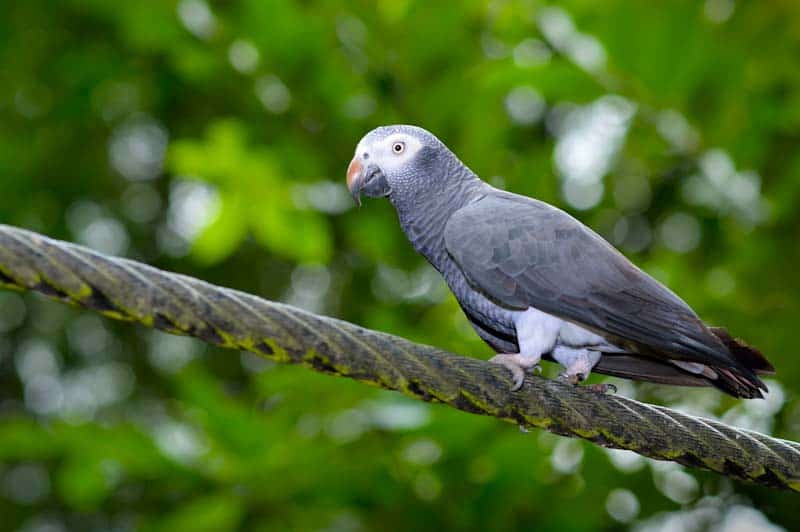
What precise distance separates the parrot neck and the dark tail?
63 cm

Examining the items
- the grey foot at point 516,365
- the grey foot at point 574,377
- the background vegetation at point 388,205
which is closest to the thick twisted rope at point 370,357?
the grey foot at point 516,365

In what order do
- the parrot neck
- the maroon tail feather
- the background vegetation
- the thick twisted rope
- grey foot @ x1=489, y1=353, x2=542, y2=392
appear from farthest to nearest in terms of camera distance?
the background vegetation
the parrot neck
the maroon tail feather
grey foot @ x1=489, y1=353, x2=542, y2=392
the thick twisted rope

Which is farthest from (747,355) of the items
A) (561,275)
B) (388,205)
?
(388,205)

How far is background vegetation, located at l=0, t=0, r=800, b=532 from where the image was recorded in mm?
3012

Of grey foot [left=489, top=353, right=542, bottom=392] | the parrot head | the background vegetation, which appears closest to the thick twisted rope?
grey foot [left=489, top=353, right=542, bottom=392]

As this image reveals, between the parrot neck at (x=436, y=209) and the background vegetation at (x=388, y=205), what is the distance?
63cm

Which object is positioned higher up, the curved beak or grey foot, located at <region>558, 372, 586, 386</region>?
the curved beak

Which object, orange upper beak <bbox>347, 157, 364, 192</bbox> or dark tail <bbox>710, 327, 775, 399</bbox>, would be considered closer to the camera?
dark tail <bbox>710, 327, 775, 399</bbox>

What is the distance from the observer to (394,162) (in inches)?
92.0

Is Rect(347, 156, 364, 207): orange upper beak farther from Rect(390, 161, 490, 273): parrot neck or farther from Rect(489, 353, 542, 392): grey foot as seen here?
Rect(489, 353, 542, 392): grey foot

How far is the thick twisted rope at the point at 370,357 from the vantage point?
4.38 ft

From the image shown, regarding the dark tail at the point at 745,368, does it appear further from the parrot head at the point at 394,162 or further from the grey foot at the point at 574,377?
the parrot head at the point at 394,162

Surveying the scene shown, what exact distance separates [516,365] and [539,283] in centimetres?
19

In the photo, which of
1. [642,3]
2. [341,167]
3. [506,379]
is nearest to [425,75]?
[341,167]
